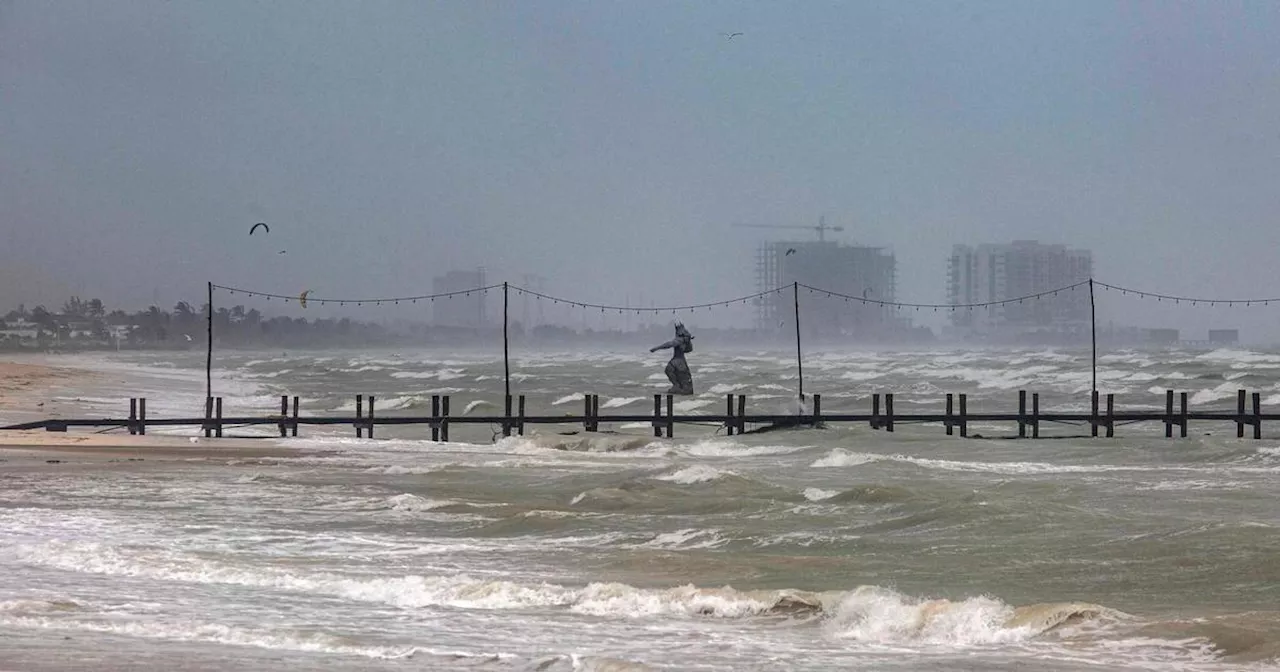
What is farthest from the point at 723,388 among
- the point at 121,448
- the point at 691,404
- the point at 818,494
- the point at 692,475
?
the point at 818,494

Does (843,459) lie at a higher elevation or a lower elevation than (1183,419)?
lower

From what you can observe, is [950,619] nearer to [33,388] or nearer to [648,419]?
[648,419]

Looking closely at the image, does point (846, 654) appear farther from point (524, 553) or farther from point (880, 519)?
point (880, 519)

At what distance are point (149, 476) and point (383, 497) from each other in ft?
17.2

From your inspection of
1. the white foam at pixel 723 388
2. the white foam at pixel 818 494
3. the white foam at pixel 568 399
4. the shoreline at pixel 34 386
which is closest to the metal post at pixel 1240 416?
the white foam at pixel 818 494

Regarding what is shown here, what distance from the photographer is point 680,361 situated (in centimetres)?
4928

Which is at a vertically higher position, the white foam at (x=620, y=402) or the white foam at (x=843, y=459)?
the white foam at (x=843, y=459)

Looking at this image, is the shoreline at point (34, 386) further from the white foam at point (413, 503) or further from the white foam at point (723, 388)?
the white foam at point (723, 388)

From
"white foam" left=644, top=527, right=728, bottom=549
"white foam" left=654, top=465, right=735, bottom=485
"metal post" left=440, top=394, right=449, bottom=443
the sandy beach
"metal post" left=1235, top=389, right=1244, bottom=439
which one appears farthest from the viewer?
the sandy beach

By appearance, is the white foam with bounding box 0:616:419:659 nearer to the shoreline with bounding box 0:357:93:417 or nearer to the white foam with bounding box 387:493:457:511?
the white foam with bounding box 387:493:457:511

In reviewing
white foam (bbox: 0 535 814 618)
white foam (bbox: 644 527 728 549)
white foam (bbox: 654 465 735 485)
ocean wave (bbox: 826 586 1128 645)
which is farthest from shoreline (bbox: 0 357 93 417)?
ocean wave (bbox: 826 586 1128 645)

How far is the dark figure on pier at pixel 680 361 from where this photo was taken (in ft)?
155

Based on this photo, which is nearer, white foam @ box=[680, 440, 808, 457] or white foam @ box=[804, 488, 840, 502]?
white foam @ box=[804, 488, 840, 502]

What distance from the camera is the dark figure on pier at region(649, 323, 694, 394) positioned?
47250 mm
